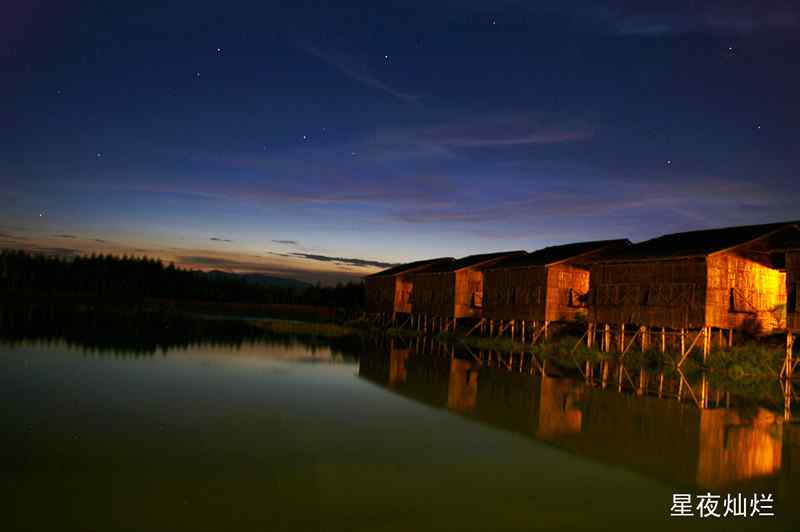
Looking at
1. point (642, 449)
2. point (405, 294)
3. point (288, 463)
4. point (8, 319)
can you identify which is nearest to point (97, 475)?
point (288, 463)

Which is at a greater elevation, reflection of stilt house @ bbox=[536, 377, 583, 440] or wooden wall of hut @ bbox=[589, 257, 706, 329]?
wooden wall of hut @ bbox=[589, 257, 706, 329]

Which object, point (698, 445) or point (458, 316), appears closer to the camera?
point (698, 445)

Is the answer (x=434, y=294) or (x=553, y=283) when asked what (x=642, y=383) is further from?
(x=434, y=294)

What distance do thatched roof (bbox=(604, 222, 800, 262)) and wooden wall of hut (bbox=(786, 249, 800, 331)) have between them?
1.97m

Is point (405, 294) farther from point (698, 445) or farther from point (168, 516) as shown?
point (168, 516)

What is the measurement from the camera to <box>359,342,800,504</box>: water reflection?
1098cm

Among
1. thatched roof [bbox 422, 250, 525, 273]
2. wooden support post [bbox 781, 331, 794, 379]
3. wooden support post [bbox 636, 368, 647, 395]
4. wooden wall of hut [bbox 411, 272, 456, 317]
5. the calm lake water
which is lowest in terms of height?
the calm lake water

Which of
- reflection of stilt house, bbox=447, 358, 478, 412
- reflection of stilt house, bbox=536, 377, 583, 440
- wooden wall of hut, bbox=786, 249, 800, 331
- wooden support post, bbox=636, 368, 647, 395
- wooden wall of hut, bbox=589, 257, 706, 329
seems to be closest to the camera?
reflection of stilt house, bbox=536, 377, 583, 440

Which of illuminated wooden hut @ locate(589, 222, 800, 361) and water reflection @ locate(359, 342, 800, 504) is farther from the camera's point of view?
illuminated wooden hut @ locate(589, 222, 800, 361)

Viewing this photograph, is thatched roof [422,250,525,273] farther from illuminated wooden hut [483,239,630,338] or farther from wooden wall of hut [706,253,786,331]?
wooden wall of hut [706,253,786,331]

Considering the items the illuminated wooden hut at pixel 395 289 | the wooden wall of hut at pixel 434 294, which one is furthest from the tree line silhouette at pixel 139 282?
the wooden wall of hut at pixel 434 294

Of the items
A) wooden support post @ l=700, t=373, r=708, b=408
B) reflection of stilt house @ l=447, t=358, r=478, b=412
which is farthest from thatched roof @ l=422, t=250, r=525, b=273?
wooden support post @ l=700, t=373, r=708, b=408

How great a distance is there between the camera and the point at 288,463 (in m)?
10.2

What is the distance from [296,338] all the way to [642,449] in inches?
1155
